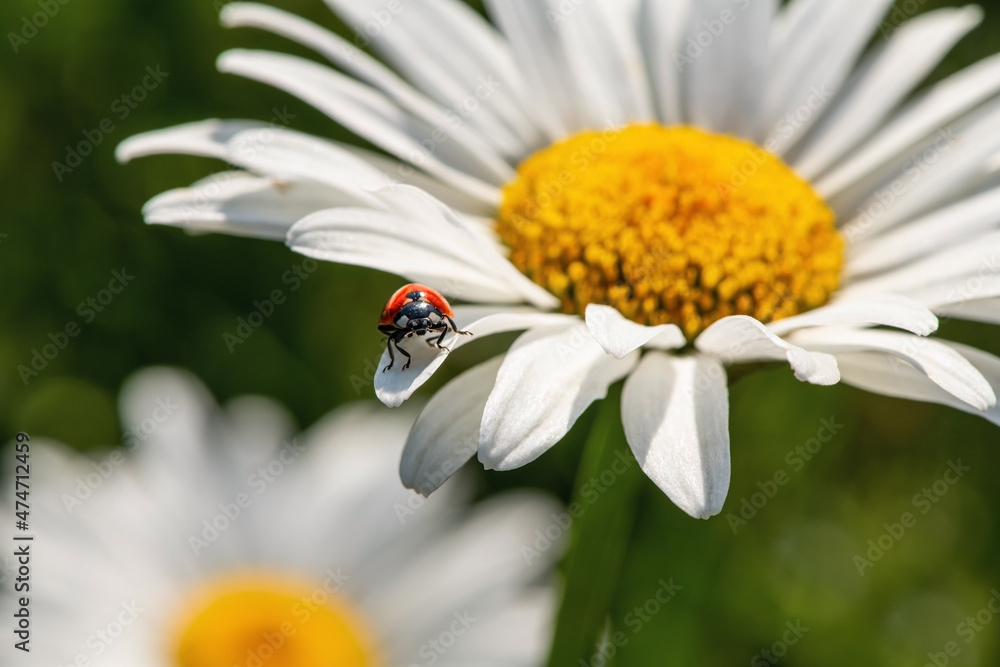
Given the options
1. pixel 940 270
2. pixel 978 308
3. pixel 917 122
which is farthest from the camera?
pixel 917 122

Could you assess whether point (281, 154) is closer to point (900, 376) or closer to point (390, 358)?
point (390, 358)

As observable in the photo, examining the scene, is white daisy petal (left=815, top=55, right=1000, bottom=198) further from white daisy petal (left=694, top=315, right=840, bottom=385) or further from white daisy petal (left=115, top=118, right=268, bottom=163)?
white daisy petal (left=115, top=118, right=268, bottom=163)

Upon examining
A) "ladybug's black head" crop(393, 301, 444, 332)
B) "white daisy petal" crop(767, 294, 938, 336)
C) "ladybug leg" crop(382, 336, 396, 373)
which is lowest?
"white daisy petal" crop(767, 294, 938, 336)

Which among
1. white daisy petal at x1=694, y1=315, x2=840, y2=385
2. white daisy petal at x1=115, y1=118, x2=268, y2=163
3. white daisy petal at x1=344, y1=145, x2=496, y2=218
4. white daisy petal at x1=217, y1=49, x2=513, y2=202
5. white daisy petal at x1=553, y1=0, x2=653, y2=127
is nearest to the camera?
white daisy petal at x1=694, y1=315, x2=840, y2=385

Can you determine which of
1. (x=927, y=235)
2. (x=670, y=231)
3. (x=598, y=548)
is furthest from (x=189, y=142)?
(x=927, y=235)

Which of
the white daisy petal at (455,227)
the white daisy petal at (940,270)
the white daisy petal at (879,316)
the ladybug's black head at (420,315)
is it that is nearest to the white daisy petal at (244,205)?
the white daisy petal at (455,227)

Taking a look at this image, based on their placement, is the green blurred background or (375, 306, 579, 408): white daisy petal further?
the green blurred background

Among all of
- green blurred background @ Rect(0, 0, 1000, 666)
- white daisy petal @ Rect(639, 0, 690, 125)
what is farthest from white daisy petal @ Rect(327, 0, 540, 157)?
green blurred background @ Rect(0, 0, 1000, 666)

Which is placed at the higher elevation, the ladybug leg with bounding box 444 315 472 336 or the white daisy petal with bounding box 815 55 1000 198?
the ladybug leg with bounding box 444 315 472 336
